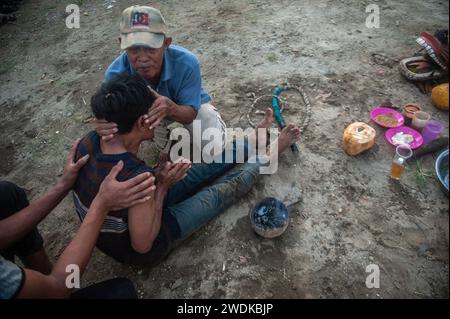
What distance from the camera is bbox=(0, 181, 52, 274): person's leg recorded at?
2398 millimetres

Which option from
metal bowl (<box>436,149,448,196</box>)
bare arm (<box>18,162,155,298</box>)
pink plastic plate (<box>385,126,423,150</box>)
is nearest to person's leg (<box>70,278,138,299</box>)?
bare arm (<box>18,162,155,298</box>)

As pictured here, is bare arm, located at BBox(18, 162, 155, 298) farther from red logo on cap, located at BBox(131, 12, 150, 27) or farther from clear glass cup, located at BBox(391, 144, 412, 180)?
clear glass cup, located at BBox(391, 144, 412, 180)

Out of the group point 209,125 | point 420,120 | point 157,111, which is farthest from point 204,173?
point 420,120

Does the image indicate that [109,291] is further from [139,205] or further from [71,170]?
[71,170]

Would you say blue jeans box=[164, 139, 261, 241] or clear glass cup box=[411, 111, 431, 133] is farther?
clear glass cup box=[411, 111, 431, 133]

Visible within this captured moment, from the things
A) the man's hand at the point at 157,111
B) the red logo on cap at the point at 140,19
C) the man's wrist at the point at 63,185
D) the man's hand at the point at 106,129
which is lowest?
the man's wrist at the point at 63,185

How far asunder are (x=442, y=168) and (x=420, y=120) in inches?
25.1

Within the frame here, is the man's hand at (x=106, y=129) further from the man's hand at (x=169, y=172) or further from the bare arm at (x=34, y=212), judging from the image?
the man's hand at (x=169, y=172)

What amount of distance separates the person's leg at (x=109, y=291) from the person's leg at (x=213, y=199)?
615 millimetres

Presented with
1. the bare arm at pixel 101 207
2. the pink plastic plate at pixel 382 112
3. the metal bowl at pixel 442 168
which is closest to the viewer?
the bare arm at pixel 101 207

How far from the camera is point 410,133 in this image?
3402mm

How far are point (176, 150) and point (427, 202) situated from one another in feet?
8.73

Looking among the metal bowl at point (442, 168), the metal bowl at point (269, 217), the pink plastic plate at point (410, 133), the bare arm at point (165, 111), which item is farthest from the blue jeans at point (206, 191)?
the metal bowl at point (442, 168)

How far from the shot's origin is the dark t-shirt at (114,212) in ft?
7.08
